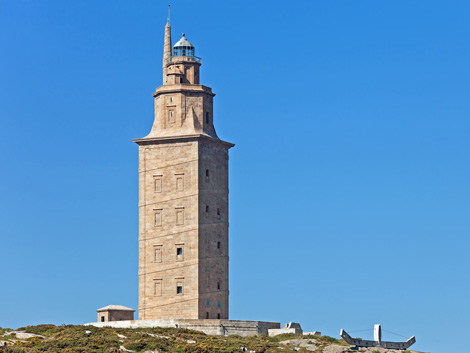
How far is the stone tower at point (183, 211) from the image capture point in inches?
3893

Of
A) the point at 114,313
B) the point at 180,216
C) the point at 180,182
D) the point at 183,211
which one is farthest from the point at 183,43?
the point at 114,313

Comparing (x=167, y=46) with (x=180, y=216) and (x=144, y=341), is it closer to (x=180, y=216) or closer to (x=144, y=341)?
(x=180, y=216)

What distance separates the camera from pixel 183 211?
99.5 meters

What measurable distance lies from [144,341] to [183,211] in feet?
59.1

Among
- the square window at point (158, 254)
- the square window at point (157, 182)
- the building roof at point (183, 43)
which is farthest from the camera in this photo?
the building roof at point (183, 43)

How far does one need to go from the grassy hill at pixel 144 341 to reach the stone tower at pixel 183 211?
26.6ft

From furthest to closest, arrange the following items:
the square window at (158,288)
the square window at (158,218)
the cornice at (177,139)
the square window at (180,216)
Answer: the square window at (158,218), the cornice at (177,139), the square window at (158,288), the square window at (180,216)

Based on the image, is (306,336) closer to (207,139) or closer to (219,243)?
(219,243)

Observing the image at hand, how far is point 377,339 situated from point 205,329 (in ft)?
44.1

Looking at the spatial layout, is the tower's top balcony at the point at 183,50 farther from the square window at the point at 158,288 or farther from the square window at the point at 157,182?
the square window at the point at 158,288

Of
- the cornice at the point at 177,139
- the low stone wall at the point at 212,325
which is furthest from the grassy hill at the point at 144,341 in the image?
the cornice at the point at 177,139

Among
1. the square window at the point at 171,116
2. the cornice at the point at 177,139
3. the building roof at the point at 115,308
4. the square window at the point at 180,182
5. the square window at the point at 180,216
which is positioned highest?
the square window at the point at 171,116

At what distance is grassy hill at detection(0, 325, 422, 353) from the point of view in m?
80.9

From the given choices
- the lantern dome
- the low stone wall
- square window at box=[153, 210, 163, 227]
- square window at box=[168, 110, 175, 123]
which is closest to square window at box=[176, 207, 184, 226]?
square window at box=[153, 210, 163, 227]
